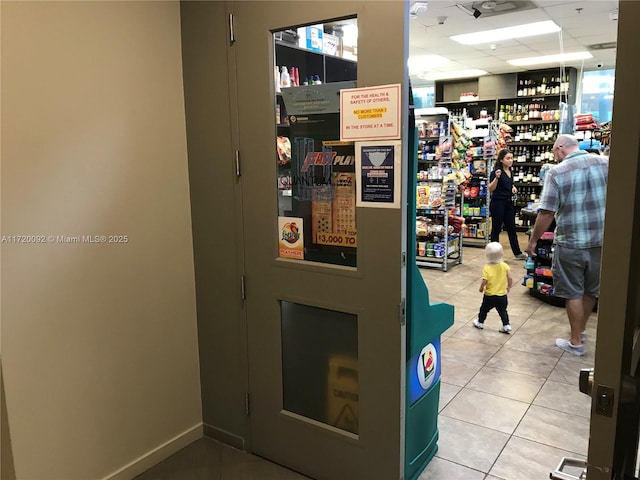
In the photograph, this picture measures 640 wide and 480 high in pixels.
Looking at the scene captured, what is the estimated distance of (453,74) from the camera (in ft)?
37.0

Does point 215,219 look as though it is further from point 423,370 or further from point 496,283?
point 496,283

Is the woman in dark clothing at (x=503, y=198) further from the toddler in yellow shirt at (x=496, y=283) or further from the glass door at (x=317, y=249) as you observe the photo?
the glass door at (x=317, y=249)

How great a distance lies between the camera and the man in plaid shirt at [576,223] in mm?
3816

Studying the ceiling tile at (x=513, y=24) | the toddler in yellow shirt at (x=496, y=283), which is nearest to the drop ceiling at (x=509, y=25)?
the ceiling tile at (x=513, y=24)

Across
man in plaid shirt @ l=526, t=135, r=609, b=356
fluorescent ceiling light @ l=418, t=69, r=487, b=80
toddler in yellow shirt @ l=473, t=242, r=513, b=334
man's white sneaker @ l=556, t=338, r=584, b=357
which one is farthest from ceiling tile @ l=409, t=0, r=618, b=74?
man's white sneaker @ l=556, t=338, r=584, b=357

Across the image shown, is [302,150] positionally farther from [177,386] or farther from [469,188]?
[469,188]

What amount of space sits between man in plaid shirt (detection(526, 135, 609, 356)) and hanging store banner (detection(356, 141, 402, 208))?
2.45 metres

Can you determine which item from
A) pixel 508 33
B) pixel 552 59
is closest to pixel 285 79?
pixel 508 33

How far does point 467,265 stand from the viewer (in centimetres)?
730

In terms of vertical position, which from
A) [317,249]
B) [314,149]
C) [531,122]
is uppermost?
[531,122]

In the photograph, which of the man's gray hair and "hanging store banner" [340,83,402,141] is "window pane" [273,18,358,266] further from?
the man's gray hair

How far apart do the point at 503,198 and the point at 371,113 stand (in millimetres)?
6232

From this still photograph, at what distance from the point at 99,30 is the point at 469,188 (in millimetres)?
7320

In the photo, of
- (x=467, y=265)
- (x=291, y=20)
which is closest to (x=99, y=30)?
(x=291, y=20)
